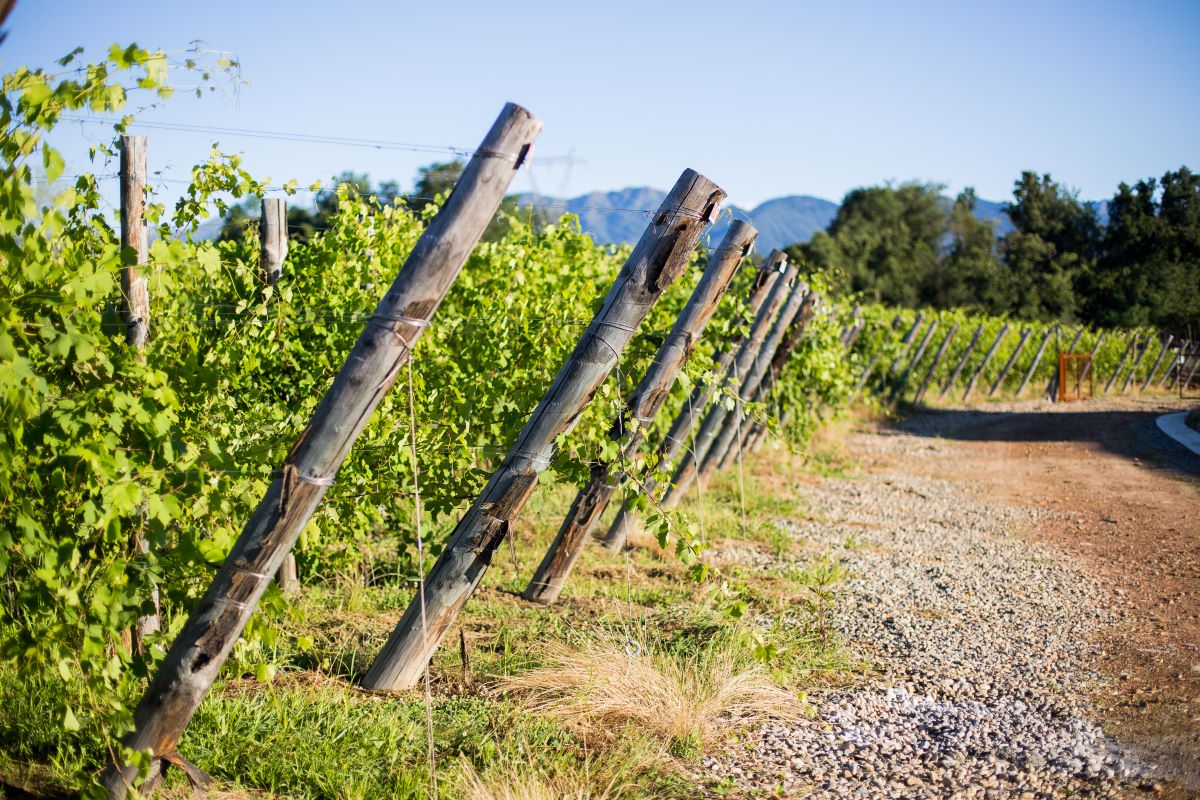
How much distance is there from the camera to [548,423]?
3.44 metres

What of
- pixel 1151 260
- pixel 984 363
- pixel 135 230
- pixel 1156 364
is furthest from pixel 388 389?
pixel 1151 260

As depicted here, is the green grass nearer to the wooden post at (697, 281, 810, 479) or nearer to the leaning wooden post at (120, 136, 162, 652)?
the leaning wooden post at (120, 136, 162, 652)

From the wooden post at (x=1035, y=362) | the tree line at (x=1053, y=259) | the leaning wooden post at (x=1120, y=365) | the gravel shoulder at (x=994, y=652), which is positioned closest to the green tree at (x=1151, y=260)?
the tree line at (x=1053, y=259)

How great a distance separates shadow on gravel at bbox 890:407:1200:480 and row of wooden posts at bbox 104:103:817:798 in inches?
312

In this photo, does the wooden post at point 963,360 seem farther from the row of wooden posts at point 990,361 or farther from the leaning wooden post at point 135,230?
the leaning wooden post at point 135,230

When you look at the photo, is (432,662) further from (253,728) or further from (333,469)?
(333,469)

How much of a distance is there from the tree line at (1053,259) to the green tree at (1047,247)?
5cm

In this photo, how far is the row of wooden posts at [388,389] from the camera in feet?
8.02

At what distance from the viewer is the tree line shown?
34028 mm

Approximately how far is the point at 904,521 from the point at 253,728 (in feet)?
20.3

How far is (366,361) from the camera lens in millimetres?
2438

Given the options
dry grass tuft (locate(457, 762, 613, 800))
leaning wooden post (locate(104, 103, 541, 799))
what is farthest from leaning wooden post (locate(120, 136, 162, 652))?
dry grass tuft (locate(457, 762, 613, 800))

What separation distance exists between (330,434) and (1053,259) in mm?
46768

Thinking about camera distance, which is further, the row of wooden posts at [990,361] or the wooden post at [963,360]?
the wooden post at [963,360]
